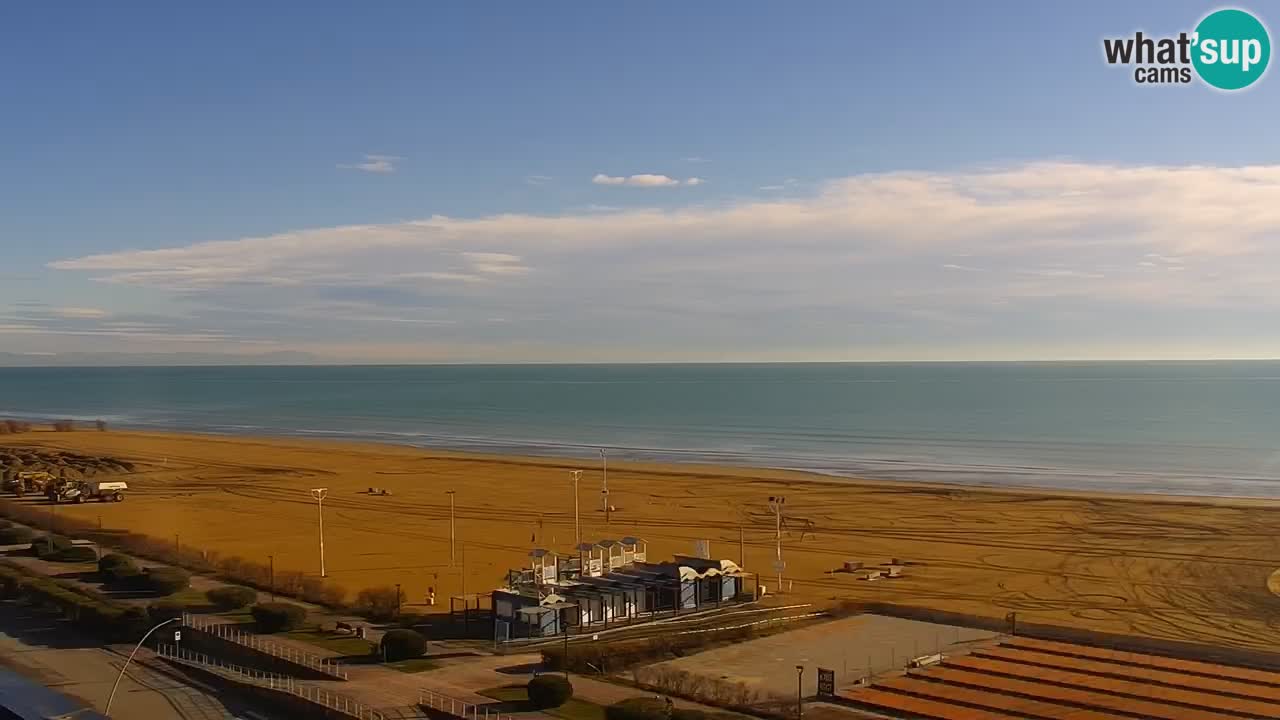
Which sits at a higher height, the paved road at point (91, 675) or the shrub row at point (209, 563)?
the shrub row at point (209, 563)

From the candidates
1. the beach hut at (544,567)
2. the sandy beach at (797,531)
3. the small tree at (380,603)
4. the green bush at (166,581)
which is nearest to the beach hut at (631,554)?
the beach hut at (544,567)

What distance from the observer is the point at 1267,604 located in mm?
40531

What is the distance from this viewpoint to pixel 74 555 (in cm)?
4778

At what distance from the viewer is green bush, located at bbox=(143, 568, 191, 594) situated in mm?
40250

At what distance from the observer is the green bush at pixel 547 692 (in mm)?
26438

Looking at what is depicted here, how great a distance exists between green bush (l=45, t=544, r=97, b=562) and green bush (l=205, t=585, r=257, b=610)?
41.3 ft

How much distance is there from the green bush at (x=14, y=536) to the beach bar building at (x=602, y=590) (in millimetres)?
28074

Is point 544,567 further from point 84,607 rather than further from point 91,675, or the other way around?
point 84,607

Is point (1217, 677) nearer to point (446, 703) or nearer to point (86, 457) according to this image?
point (446, 703)

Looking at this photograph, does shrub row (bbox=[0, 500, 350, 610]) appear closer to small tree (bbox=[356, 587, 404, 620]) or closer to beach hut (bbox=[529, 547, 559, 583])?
small tree (bbox=[356, 587, 404, 620])

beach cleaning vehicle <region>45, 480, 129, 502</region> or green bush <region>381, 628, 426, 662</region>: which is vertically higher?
beach cleaning vehicle <region>45, 480, 129, 502</region>

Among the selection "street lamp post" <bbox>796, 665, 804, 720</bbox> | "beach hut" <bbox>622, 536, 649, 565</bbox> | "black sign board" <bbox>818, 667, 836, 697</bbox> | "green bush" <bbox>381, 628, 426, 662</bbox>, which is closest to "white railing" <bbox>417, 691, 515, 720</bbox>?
"green bush" <bbox>381, 628, 426, 662</bbox>

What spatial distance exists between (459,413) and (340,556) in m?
128

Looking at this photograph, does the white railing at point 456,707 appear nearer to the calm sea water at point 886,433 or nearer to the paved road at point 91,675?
the paved road at point 91,675
